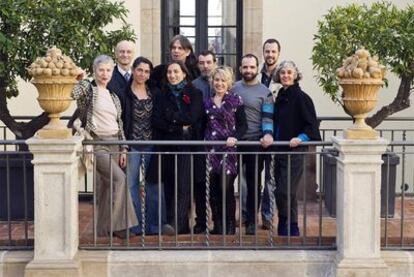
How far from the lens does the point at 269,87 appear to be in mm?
7551

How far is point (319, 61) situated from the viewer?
28.0ft

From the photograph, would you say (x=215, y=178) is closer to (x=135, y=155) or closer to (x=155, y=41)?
(x=135, y=155)

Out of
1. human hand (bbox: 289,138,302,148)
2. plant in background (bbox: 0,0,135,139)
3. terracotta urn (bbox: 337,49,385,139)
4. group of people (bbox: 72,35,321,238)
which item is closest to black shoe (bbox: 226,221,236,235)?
group of people (bbox: 72,35,321,238)

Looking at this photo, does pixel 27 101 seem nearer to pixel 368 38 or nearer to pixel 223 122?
pixel 223 122

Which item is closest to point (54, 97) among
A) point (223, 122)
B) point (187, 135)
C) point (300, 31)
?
point (187, 135)

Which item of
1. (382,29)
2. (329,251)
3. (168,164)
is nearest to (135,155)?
(168,164)

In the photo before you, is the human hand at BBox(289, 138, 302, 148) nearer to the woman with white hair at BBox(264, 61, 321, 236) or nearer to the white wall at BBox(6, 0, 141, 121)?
the woman with white hair at BBox(264, 61, 321, 236)

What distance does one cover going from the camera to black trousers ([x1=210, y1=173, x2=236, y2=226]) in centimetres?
721

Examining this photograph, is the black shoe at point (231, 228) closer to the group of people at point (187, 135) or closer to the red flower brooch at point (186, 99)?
the group of people at point (187, 135)

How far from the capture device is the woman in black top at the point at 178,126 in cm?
708

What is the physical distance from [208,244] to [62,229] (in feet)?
4.14

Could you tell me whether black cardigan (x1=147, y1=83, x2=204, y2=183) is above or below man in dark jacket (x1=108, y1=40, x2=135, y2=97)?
below

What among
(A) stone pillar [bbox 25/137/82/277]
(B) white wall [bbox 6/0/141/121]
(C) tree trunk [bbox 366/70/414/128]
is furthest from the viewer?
(B) white wall [bbox 6/0/141/121]

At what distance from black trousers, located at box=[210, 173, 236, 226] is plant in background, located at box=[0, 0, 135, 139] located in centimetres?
190
